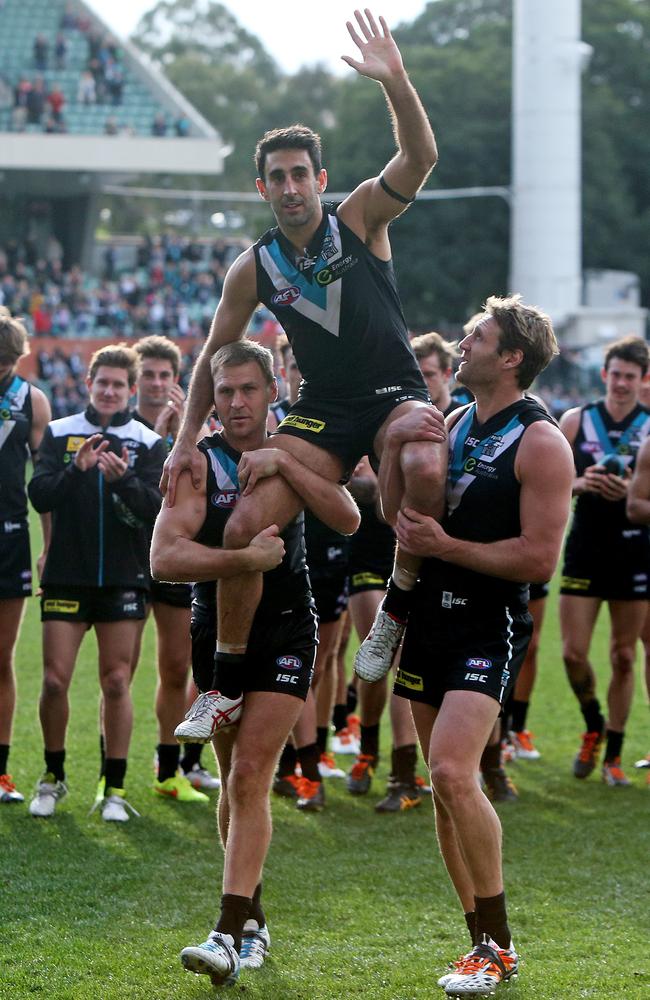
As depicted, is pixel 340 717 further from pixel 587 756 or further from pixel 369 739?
pixel 587 756

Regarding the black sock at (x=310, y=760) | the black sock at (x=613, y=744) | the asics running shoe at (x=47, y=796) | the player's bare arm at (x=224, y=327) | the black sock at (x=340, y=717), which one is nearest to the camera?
the player's bare arm at (x=224, y=327)

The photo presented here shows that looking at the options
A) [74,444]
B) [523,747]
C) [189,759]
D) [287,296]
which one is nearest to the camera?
[287,296]

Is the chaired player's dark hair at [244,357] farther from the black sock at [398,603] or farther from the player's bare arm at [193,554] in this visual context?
the black sock at [398,603]

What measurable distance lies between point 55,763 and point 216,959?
3061mm

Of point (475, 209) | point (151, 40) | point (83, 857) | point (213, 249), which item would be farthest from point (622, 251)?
point (83, 857)

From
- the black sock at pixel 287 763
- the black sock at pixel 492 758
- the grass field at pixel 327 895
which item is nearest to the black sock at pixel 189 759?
the grass field at pixel 327 895

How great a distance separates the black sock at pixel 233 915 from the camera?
16.5 feet

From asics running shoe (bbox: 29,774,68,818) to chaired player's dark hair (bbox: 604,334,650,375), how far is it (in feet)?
13.2

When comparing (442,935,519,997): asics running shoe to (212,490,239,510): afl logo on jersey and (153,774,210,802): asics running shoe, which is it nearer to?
(212,490,239,510): afl logo on jersey

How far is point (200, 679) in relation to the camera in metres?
5.56

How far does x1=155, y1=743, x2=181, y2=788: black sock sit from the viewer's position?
316 inches

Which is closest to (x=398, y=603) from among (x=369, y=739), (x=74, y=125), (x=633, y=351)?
(x=369, y=739)

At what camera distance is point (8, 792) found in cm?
782

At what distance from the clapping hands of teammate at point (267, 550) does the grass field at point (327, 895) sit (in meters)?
1.51
